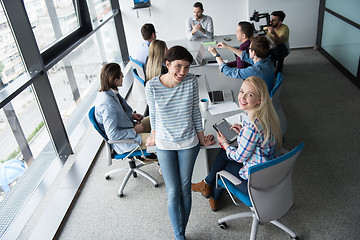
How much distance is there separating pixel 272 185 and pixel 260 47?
5.14 ft

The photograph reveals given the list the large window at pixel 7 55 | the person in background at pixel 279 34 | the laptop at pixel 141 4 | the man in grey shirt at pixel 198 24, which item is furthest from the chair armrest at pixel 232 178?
the laptop at pixel 141 4

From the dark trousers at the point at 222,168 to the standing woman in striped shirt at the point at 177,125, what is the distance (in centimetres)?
25

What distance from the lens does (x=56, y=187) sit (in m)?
3.48

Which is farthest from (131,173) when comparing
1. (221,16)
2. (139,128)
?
(221,16)

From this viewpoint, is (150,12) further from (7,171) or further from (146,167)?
(7,171)

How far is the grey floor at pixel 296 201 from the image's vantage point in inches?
108

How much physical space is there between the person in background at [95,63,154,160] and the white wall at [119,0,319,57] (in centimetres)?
439

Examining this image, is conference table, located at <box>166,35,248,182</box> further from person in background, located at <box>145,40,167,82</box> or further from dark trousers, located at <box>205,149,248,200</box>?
person in background, located at <box>145,40,167,82</box>

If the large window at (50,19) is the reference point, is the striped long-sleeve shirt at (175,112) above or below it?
below

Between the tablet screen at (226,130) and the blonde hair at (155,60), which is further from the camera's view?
the blonde hair at (155,60)

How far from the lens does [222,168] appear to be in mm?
2729

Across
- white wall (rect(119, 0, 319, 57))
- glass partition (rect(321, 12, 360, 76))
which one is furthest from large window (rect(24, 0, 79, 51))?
glass partition (rect(321, 12, 360, 76))

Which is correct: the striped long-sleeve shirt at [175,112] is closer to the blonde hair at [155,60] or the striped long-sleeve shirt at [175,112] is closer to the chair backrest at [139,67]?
the blonde hair at [155,60]

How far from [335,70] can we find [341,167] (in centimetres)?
281
